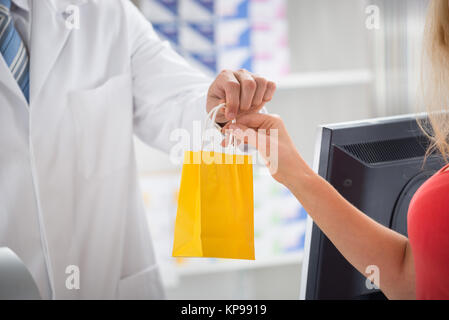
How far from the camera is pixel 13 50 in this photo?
42.8 inches

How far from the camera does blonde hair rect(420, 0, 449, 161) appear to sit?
0.81m

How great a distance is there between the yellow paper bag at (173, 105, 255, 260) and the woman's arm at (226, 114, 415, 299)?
0.09 meters

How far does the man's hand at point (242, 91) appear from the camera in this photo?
82 cm

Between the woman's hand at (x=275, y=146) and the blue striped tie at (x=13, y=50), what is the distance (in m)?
0.56

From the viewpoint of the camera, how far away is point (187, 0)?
200 centimetres

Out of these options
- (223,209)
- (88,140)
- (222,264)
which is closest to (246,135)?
(223,209)

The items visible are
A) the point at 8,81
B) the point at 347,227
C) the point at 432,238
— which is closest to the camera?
the point at 432,238

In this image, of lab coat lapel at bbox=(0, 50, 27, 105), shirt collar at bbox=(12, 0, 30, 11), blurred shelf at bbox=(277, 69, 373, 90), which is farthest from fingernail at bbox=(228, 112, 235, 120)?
blurred shelf at bbox=(277, 69, 373, 90)

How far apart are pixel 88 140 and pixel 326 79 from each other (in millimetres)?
1337

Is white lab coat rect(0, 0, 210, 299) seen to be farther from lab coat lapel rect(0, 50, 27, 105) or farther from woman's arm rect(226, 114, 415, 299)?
woman's arm rect(226, 114, 415, 299)

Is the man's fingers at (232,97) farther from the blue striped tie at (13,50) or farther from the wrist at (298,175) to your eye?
the blue striped tie at (13,50)

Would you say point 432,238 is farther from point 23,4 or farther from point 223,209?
point 23,4

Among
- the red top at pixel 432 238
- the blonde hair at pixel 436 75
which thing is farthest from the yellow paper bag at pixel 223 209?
the blonde hair at pixel 436 75
